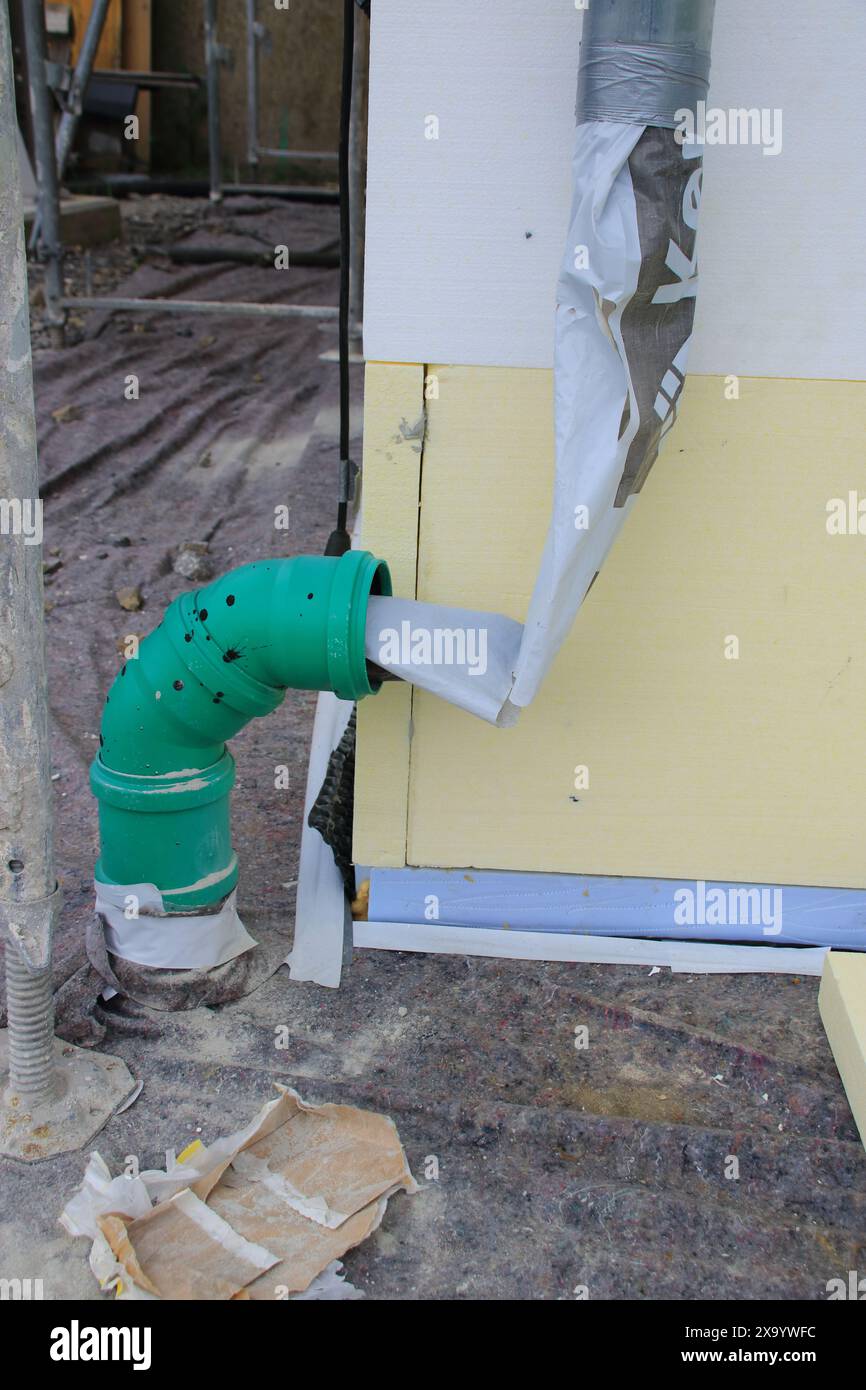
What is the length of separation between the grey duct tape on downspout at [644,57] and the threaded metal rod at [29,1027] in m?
1.66

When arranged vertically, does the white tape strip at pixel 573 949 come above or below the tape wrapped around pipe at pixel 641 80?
below

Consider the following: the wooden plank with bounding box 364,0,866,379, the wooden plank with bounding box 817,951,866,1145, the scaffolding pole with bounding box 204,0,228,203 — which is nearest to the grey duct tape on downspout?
the wooden plank with bounding box 364,0,866,379

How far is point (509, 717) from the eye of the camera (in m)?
2.21

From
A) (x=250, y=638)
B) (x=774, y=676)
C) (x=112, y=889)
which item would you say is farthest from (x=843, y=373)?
(x=112, y=889)

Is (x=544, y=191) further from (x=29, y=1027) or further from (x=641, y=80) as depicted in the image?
(x=29, y=1027)

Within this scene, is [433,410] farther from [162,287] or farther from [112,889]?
[162,287]

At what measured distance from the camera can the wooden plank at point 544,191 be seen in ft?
6.73

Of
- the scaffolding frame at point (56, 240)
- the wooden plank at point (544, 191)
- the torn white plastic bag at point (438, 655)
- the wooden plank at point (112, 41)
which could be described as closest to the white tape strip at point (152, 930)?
the torn white plastic bag at point (438, 655)

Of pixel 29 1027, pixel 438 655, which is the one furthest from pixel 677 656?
pixel 29 1027

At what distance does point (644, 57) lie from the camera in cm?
182

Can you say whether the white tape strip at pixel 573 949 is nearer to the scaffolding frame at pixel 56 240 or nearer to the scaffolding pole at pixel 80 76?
the scaffolding frame at pixel 56 240

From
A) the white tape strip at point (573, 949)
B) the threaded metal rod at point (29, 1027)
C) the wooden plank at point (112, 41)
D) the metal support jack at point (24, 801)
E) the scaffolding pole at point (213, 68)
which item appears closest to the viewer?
the metal support jack at point (24, 801)

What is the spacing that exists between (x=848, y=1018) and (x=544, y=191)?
63.9 inches

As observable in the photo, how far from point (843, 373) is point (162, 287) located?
5726 mm
